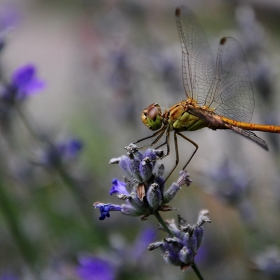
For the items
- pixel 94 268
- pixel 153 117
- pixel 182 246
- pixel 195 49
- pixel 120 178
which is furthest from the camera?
pixel 120 178

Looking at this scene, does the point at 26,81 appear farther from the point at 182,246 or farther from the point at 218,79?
the point at 182,246

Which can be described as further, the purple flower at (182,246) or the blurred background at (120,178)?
the blurred background at (120,178)

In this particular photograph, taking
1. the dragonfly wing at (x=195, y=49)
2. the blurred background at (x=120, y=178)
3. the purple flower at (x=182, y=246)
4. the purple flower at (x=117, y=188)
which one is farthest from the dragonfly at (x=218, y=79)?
the purple flower at (x=182, y=246)

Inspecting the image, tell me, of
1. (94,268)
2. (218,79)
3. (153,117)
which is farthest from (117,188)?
(218,79)

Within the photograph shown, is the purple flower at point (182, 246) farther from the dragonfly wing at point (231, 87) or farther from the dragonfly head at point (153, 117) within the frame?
the dragonfly wing at point (231, 87)

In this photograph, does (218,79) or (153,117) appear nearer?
(153,117)

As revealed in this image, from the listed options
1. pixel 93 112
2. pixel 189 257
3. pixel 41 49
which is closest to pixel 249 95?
pixel 189 257

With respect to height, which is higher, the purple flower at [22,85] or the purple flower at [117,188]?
the purple flower at [22,85]

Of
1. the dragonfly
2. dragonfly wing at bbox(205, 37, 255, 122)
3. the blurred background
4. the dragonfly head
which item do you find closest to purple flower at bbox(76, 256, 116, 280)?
the blurred background

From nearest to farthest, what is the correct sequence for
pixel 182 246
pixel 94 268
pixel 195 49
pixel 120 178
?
1. pixel 182 246
2. pixel 94 268
3. pixel 195 49
4. pixel 120 178
